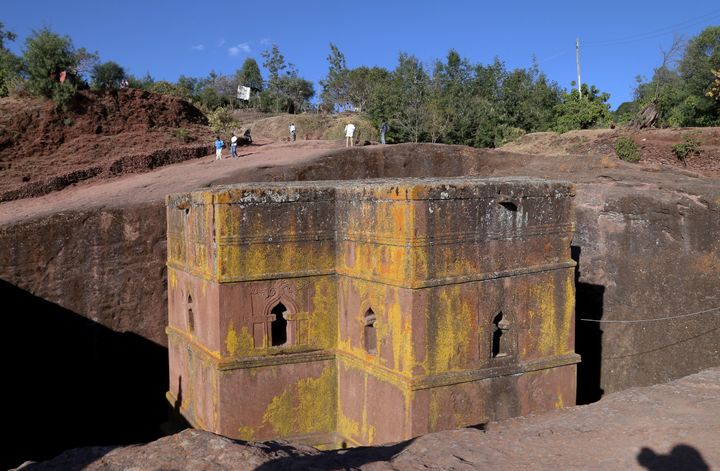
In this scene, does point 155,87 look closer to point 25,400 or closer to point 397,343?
point 25,400

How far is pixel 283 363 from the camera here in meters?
8.23

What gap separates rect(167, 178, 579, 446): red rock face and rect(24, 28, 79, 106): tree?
9.04 metres

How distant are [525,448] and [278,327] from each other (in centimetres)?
420

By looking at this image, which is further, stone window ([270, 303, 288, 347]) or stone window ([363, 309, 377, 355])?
stone window ([270, 303, 288, 347])

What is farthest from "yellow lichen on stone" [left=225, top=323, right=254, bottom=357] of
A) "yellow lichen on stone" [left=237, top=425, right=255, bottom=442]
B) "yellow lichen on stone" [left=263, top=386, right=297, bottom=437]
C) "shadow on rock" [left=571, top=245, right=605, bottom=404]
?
"shadow on rock" [left=571, top=245, right=605, bottom=404]

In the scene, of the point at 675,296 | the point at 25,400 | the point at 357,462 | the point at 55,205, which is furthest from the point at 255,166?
the point at 357,462

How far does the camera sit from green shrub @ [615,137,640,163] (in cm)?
1714

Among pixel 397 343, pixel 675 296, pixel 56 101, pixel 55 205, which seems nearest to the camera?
pixel 397 343

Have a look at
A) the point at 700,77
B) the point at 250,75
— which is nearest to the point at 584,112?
the point at 700,77

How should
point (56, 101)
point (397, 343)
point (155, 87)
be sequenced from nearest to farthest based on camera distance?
point (397, 343), point (56, 101), point (155, 87)

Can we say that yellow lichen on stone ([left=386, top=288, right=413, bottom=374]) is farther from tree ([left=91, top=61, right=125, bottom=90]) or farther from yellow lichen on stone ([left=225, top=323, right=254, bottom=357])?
tree ([left=91, top=61, right=125, bottom=90])

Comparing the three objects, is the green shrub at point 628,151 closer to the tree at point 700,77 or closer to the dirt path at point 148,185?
the tree at point 700,77

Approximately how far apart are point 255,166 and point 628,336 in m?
7.46

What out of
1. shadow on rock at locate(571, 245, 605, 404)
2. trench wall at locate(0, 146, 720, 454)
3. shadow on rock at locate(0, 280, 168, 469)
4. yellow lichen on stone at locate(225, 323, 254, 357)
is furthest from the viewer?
shadow on rock at locate(571, 245, 605, 404)
